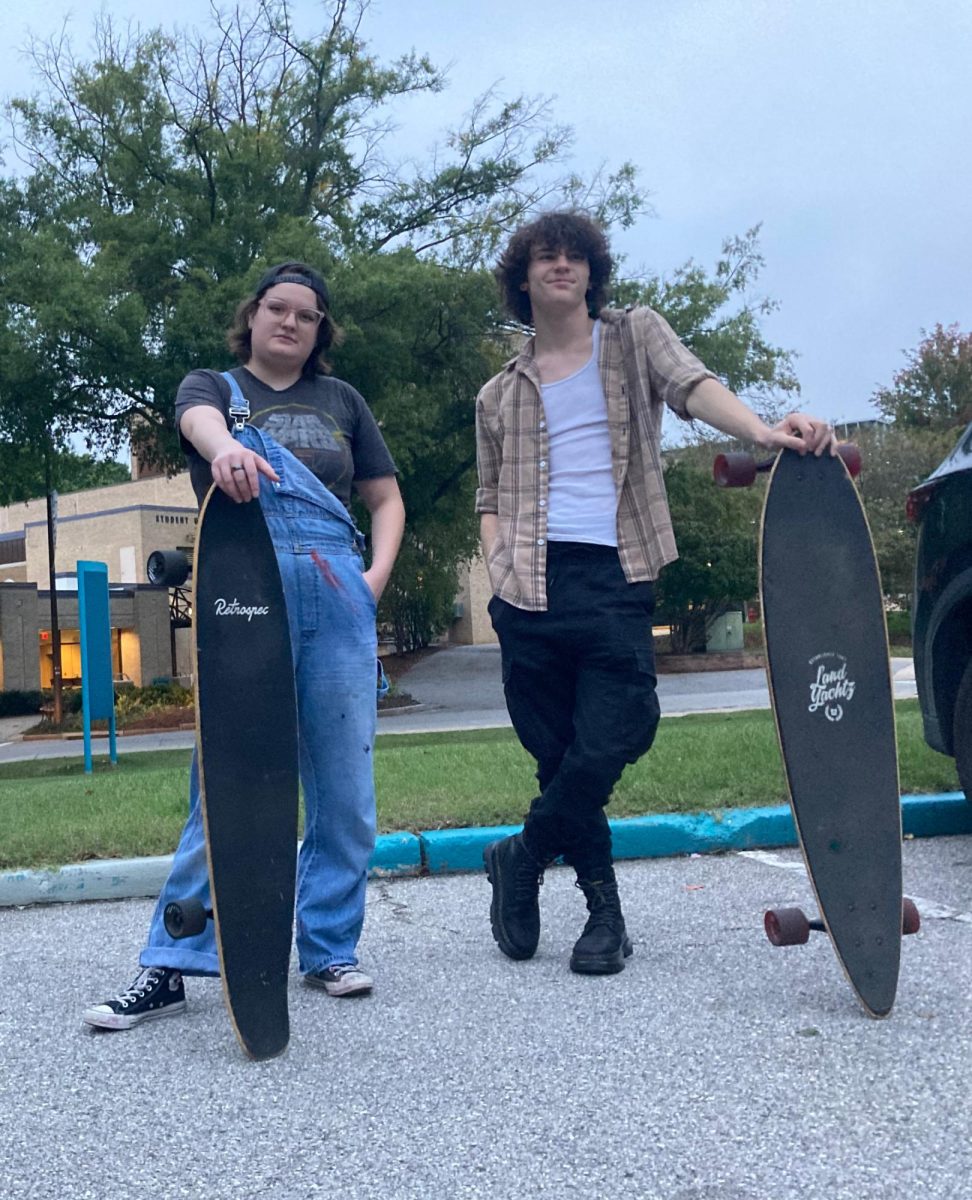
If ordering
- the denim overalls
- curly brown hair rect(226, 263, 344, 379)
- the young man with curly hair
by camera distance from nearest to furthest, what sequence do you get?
the denim overalls < the young man with curly hair < curly brown hair rect(226, 263, 344, 379)

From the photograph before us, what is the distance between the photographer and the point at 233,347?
11.6ft

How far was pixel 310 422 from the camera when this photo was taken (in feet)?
10.8

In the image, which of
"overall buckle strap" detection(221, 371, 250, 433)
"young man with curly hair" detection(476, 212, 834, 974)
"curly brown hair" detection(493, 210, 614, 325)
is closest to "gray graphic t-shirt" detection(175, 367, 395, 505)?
"overall buckle strap" detection(221, 371, 250, 433)

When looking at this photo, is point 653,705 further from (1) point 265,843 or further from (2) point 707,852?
(2) point 707,852

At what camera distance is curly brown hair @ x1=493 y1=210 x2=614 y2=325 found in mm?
3445

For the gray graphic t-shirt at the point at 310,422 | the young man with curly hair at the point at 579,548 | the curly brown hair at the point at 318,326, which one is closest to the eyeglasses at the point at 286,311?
the curly brown hair at the point at 318,326

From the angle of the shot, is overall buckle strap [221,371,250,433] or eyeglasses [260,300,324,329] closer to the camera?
overall buckle strap [221,371,250,433]

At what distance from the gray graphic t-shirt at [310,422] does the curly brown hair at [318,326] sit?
0.16ft

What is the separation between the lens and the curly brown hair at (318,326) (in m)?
3.38

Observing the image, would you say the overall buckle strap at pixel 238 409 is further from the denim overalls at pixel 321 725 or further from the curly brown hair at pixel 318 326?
the curly brown hair at pixel 318 326

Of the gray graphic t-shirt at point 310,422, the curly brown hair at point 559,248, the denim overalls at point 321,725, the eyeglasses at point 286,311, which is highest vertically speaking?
the curly brown hair at point 559,248

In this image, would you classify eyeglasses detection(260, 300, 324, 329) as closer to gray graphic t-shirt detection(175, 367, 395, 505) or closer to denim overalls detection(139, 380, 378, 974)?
Answer: gray graphic t-shirt detection(175, 367, 395, 505)

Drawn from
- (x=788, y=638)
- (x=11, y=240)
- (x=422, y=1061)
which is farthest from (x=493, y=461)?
(x=11, y=240)

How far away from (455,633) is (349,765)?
40494 millimetres
